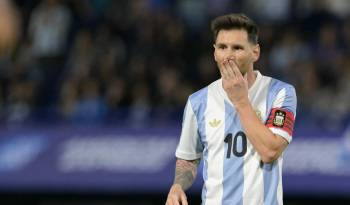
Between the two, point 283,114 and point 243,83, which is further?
point 283,114

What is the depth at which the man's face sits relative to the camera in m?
5.09

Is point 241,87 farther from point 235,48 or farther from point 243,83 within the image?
point 235,48

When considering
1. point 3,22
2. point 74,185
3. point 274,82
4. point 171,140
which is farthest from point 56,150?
point 3,22

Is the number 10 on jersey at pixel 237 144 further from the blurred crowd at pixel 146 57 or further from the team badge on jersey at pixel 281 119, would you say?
the blurred crowd at pixel 146 57

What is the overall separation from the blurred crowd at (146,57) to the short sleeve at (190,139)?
19.3ft

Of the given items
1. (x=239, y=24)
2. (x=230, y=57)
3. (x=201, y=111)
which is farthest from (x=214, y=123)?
(x=239, y=24)

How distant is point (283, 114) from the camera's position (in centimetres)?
517

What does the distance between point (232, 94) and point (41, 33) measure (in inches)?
359

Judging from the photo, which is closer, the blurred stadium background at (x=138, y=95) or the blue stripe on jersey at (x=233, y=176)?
the blue stripe on jersey at (x=233, y=176)

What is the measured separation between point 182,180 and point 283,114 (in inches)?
27.1

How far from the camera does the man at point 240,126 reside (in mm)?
5012

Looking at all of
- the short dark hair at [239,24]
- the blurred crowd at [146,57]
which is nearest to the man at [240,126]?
the short dark hair at [239,24]

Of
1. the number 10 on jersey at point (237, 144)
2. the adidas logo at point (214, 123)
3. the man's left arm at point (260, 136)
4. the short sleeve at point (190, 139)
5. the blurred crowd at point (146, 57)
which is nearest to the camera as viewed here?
the man's left arm at point (260, 136)

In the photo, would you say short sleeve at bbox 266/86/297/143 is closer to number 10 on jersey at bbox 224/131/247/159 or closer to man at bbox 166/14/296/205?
man at bbox 166/14/296/205
